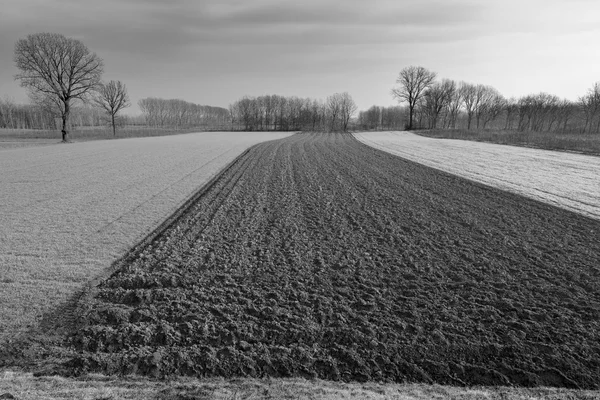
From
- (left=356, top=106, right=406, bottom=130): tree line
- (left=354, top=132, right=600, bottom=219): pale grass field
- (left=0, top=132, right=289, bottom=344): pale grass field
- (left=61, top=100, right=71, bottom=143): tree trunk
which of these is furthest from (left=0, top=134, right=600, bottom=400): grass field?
(left=356, top=106, right=406, bottom=130): tree line

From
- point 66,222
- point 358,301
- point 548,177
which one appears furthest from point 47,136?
point 548,177

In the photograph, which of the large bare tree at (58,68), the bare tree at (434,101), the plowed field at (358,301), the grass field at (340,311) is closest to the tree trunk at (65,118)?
the large bare tree at (58,68)

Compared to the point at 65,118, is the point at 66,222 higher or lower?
lower

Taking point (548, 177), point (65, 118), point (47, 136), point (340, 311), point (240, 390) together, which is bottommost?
point (240, 390)

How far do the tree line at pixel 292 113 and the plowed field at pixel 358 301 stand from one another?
9838cm

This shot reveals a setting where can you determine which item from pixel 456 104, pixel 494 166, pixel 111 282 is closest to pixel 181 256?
pixel 111 282

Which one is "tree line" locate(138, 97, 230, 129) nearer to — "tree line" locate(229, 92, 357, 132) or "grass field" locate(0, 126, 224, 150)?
"tree line" locate(229, 92, 357, 132)

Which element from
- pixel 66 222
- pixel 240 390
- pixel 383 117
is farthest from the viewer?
pixel 383 117

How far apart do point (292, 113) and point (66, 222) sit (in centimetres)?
11022

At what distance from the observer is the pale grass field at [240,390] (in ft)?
9.69

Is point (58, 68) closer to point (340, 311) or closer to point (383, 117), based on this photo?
point (340, 311)

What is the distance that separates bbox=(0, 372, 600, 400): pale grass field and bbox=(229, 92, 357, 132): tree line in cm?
10279

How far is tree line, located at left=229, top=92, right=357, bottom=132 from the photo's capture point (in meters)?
109

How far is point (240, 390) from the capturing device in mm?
3053
